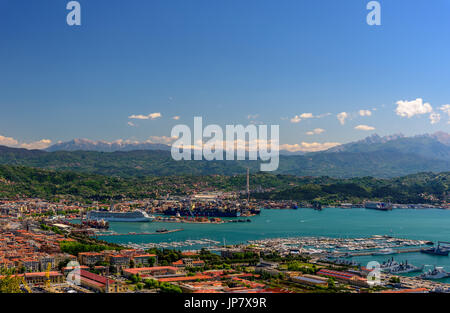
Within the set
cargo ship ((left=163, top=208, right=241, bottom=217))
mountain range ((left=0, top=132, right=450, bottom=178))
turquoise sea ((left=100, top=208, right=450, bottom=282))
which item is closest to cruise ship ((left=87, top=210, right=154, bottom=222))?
turquoise sea ((left=100, top=208, right=450, bottom=282))

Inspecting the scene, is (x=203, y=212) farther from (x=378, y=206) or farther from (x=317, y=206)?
(x=378, y=206)

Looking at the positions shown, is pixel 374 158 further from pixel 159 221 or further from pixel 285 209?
pixel 159 221

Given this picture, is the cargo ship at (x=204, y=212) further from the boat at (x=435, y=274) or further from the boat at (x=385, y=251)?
the boat at (x=435, y=274)

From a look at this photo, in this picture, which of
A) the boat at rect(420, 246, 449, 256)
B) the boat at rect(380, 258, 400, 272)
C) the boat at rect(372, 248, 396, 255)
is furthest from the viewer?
the boat at rect(420, 246, 449, 256)

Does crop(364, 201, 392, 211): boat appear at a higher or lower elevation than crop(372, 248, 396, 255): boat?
higher

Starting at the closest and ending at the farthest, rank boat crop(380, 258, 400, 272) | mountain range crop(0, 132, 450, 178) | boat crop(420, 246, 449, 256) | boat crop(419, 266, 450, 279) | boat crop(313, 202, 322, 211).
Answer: boat crop(419, 266, 450, 279) → boat crop(380, 258, 400, 272) → boat crop(420, 246, 449, 256) → boat crop(313, 202, 322, 211) → mountain range crop(0, 132, 450, 178)

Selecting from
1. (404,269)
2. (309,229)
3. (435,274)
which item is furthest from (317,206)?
(435,274)

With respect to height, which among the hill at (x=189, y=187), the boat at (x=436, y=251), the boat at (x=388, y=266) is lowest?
the boat at (x=436, y=251)

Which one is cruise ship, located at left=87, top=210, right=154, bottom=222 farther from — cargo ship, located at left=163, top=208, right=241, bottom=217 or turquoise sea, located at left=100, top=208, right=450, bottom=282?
cargo ship, located at left=163, top=208, right=241, bottom=217

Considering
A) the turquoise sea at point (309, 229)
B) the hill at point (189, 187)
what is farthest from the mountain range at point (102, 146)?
the turquoise sea at point (309, 229)
